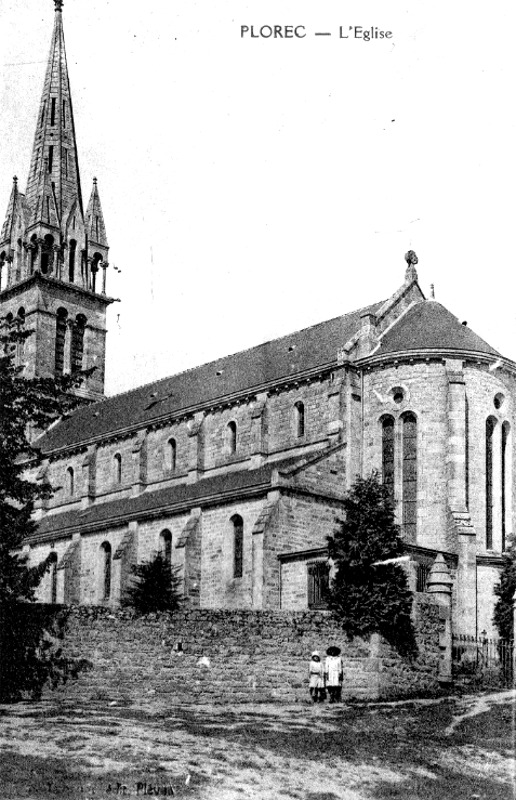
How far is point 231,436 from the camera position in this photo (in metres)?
49.7

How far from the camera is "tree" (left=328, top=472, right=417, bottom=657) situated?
87.9 feet

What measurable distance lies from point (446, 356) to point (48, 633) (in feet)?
75.9

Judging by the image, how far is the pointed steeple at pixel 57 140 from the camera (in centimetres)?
7744

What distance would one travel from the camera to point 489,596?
39.0 m

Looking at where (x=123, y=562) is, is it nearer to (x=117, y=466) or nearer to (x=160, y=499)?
(x=160, y=499)

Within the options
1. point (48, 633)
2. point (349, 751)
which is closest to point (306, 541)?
point (48, 633)

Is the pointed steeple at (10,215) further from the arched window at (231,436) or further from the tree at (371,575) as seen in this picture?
the tree at (371,575)

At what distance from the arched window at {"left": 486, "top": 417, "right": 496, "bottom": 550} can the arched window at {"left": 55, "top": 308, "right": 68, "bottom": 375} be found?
1500 inches

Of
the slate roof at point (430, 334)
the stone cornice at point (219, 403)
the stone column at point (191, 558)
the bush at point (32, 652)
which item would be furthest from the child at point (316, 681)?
the stone cornice at point (219, 403)

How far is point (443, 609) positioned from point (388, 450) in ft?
47.2

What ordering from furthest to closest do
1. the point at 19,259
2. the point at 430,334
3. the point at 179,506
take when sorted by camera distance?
the point at 19,259
the point at 179,506
the point at 430,334

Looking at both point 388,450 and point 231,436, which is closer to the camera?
point 388,450

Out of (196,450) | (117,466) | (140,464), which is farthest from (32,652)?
(117,466)

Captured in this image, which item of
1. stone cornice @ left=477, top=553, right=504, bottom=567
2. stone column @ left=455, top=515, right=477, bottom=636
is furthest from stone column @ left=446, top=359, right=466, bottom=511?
stone cornice @ left=477, top=553, right=504, bottom=567
